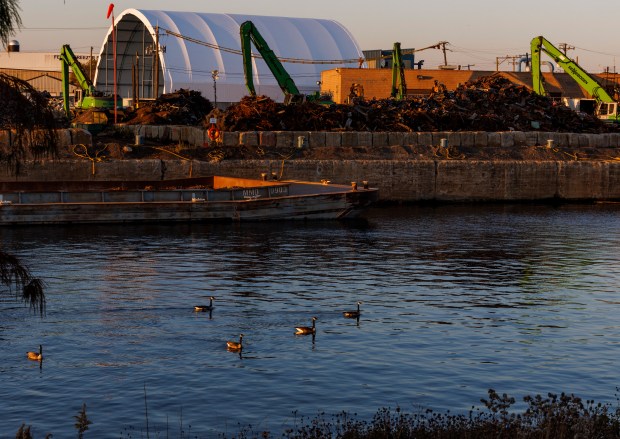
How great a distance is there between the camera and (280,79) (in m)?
68.8

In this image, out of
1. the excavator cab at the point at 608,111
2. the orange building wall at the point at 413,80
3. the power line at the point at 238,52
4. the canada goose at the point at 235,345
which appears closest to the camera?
the canada goose at the point at 235,345

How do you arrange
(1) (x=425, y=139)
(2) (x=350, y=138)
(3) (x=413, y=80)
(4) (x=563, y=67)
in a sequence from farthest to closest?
(3) (x=413, y=80) → (4) (x=563, y=67) → (1) (x=425, y=139) → (2) (x=350, y=138)

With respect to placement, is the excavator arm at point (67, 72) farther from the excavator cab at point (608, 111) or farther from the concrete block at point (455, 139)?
the excavator cab at point (608, 111)

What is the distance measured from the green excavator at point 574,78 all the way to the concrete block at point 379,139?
2826cm

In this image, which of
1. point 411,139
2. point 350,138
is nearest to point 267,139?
point 350,138

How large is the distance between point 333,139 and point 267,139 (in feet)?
12.6

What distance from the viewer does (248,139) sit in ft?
182

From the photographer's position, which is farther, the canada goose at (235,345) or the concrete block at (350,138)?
the concrete block at (350,138)

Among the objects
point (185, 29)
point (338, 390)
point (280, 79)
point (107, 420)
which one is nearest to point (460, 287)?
point (338, 390)

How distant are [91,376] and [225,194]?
25.6 metres

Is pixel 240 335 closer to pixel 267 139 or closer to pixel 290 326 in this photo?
pixel 290 326

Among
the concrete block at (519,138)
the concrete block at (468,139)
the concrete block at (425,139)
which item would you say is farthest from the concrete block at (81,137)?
the concrete block at (519,138)

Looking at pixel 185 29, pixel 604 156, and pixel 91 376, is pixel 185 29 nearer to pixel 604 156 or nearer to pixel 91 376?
pixel 604 156

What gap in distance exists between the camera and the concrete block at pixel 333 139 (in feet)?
186
